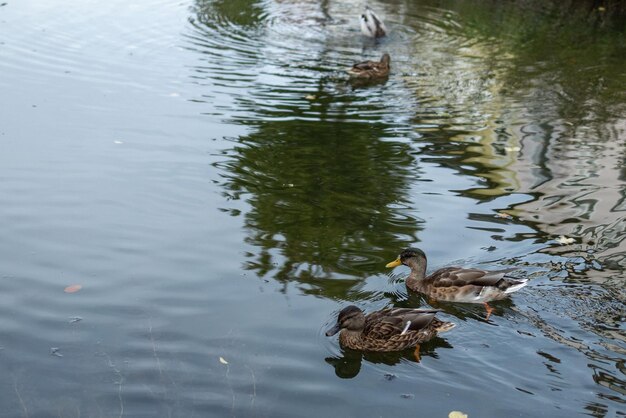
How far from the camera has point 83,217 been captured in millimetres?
9695

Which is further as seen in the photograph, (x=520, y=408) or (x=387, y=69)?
(x=387, y=69)

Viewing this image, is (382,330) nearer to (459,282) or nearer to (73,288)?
(459,282)

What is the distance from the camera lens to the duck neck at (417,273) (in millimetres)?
8359

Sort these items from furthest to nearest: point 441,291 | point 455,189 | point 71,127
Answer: point 71,127 → point 455,189 → point 441,291

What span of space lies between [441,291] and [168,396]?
278 centimetres

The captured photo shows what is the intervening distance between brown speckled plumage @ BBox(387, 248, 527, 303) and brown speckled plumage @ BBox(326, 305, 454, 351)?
0.70m

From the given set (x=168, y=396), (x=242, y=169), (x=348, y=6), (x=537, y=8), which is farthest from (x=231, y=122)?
(x=537, y=8)

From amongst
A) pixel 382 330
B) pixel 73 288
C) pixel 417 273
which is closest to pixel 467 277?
pixel 417 273

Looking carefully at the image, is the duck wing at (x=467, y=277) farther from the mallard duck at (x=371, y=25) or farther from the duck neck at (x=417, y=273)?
the mallard duck at (x=371, y=25)

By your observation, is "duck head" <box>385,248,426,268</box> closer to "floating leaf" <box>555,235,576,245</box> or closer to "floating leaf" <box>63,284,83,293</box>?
"floating leaf" <box>555,235,576,245</box>

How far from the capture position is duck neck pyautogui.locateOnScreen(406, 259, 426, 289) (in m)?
8.36

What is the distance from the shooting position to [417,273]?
27.5ft

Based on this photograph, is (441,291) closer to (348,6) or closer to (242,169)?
(242,169)

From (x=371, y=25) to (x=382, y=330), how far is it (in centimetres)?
1144
